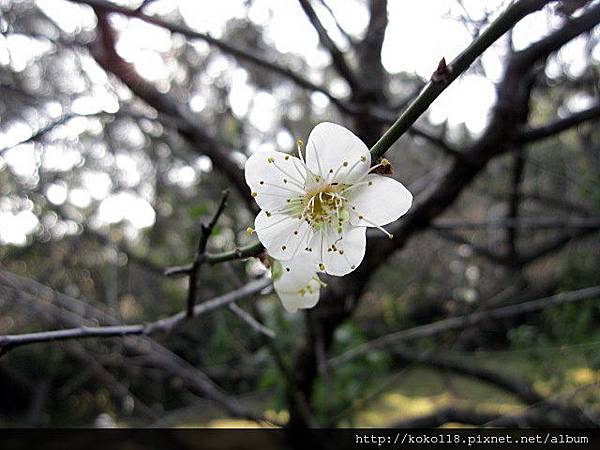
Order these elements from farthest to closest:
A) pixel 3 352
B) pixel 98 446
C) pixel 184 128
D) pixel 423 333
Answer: pixel 98 446 → pixel 423 333 → pixel 184 128 → pixel 3 352

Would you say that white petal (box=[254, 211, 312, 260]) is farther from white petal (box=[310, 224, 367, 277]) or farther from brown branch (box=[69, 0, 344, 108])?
brown branch (box=[69, 0, 344, 108])

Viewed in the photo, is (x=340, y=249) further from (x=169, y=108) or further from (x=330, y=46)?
(x=169, y=108)

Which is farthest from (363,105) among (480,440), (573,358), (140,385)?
(140,385)

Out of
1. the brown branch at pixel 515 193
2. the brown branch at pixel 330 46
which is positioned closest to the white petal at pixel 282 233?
the brown branch at pixel 330 46

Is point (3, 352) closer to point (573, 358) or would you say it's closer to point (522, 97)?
point (522, 97)

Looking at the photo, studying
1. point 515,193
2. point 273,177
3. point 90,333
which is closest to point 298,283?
point 273,177

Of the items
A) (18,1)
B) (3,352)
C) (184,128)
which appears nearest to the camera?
(3,352)
